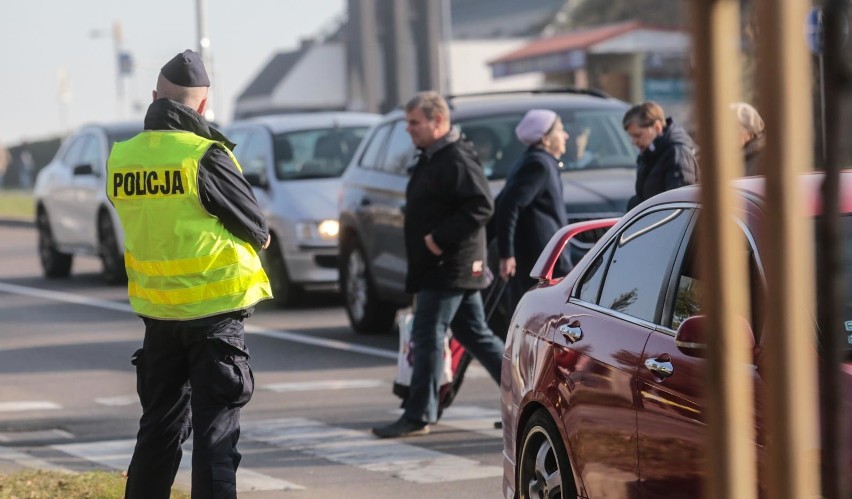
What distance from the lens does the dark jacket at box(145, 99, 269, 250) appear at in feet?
18.4

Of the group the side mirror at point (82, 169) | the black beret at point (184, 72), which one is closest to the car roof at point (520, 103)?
the black beret at point (184, 72)

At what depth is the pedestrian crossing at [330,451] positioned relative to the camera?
7.66 meters

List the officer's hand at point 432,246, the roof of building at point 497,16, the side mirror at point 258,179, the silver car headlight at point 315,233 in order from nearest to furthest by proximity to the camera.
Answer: the officer's hand at point 432,246 → the silver car headlight at point 315,233 → the side mirror at point 258,179 → the roof of building at point 497,16

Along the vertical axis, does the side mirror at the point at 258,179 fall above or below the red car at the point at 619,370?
above

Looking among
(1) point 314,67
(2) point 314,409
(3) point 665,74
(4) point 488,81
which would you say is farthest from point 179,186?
(1) point 314,67

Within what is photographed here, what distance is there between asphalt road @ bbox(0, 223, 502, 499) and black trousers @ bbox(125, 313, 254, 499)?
1544mm

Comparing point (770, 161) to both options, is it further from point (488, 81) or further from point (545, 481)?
point (488, 81)

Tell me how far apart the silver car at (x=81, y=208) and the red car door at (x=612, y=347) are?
13.4 meters

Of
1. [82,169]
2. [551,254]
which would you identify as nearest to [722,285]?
[551,254]

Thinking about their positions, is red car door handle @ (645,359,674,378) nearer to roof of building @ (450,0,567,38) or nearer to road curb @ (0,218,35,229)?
road curb @ (0,218,35,229)

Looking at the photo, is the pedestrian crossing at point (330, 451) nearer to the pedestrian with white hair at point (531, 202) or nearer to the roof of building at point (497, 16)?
the pedestrian with white hair at point (531, 202)

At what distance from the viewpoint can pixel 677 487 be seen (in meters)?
4.56

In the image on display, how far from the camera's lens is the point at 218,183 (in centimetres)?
561

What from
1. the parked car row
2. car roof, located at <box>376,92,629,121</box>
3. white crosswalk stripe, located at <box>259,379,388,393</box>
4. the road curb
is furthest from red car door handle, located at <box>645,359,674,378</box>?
the road curb
